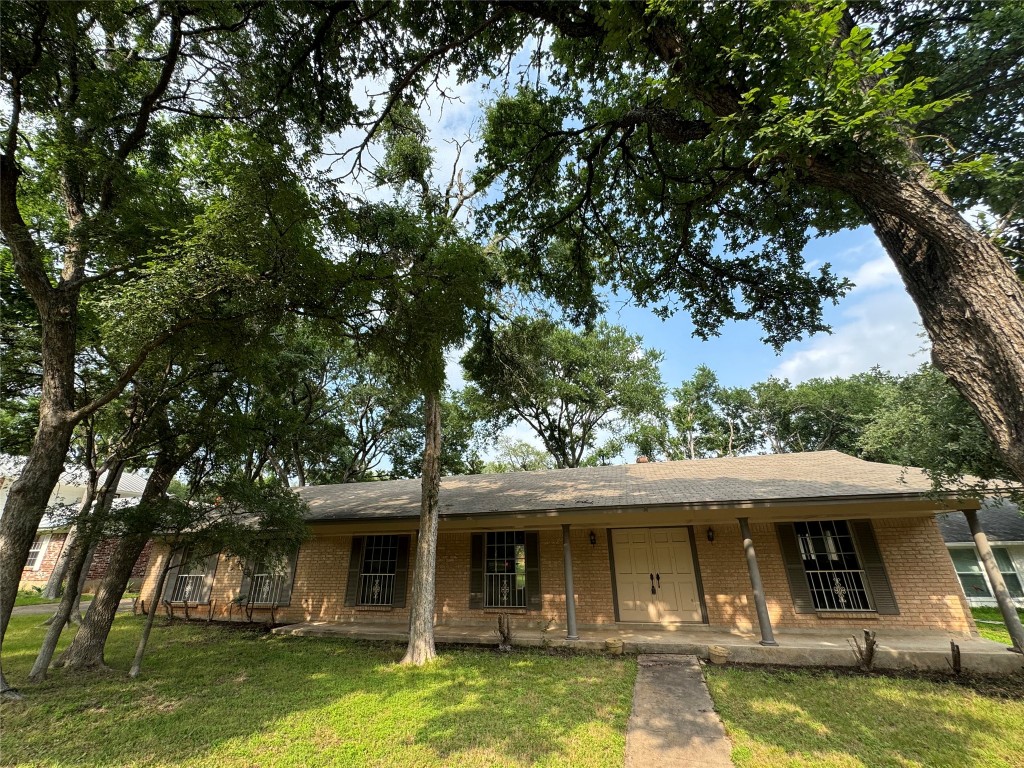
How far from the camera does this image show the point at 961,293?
2867 millimetres

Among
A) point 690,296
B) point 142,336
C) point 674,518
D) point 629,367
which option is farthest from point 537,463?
point 142,336

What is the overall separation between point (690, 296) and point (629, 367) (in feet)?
55.0

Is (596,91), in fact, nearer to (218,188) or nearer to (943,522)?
(218,188)

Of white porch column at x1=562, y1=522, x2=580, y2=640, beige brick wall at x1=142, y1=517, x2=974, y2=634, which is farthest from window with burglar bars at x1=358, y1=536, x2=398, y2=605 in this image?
white porch column at x1=562, y1=522, x2=580, y2=640

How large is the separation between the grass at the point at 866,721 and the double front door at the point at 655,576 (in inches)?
111

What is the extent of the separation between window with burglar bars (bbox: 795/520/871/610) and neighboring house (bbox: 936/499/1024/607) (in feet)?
28.0

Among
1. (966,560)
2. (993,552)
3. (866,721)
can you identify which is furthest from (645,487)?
(966,560)

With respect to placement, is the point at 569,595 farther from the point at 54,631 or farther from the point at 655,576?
the point at 54,631

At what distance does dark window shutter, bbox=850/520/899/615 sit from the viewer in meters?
Result: 8.30

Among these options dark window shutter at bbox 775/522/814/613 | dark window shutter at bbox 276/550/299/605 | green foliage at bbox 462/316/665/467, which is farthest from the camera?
Answer: green foliage at bbox 462/316/665/467

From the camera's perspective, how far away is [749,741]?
4527 millimetres

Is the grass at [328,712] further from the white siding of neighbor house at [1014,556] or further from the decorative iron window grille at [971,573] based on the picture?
the decorative iron window grille at [971,573]

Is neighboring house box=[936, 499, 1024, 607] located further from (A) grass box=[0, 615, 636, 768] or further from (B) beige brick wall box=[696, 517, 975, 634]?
(A) grass box=[0, 615, 636, 768]

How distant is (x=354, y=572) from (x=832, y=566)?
1136cm
